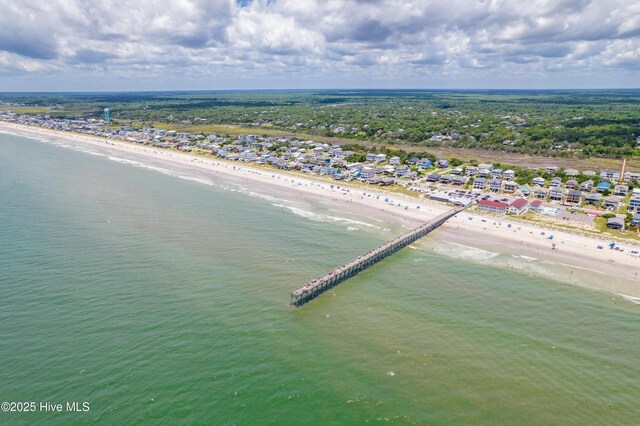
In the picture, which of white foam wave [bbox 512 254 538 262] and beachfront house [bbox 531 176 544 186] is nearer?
white foam wave [bbox 512 254 538 262]

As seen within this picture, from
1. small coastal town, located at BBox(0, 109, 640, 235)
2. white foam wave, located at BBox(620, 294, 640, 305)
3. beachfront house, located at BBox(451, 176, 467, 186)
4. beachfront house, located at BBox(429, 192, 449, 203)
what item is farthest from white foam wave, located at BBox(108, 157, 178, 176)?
white foam wave, located at BBox(620, 294, 640, 305)

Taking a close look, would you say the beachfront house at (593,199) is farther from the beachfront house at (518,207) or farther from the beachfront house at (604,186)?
the beachfront house at (518,207)

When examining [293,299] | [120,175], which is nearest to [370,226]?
[293,299]

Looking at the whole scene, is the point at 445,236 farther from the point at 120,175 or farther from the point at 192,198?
the point at 120,175

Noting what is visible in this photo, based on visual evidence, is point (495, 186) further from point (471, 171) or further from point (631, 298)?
point (631, 298)

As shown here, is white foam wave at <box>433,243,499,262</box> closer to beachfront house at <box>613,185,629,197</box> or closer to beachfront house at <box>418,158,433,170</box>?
beachfront house at <box>613,185,629,197</box>

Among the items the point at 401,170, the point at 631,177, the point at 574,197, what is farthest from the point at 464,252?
the point at 631,177

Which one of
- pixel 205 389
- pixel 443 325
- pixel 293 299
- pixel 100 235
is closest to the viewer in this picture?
pixel 205 389
